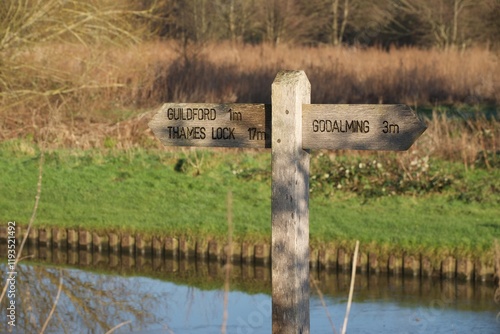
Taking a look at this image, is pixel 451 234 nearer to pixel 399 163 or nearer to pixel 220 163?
pixel 399 163

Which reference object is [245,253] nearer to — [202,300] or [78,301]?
[202,300]

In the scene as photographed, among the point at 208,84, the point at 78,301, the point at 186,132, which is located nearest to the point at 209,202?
the point at 78,301

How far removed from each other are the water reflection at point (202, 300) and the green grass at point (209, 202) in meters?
0.65

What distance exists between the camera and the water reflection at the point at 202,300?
8.19 meters

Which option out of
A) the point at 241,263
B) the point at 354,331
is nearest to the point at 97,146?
the point at 241,263

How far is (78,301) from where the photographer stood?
29.1 ft

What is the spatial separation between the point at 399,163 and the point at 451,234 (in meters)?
2.65

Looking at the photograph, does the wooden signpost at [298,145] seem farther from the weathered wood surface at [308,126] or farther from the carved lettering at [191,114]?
the carved lettering at [191,114]

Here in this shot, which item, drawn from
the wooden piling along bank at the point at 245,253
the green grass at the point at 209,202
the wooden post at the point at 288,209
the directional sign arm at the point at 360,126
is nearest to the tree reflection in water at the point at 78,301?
the wooden piling along bank at the point at 245,253

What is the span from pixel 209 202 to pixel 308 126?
25.5 ft

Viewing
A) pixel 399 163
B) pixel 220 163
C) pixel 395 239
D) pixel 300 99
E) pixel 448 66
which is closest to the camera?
pixel 300 99

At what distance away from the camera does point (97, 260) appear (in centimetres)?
1055

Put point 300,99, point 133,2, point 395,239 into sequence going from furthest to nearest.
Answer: point 133,2
point 395,239
point 300,99

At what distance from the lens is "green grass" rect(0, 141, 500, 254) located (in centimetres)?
→ 1054
